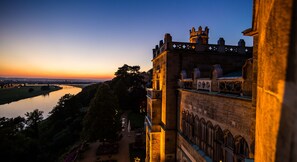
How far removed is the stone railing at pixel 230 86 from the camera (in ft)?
20.5

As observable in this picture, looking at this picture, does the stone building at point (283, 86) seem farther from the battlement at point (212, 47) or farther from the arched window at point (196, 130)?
the battlement at point (212, 47)

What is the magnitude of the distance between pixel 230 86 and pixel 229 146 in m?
2.73

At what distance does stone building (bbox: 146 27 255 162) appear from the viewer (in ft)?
20.4

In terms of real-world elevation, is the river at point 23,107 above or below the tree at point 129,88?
below

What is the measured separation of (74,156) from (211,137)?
74.2ft

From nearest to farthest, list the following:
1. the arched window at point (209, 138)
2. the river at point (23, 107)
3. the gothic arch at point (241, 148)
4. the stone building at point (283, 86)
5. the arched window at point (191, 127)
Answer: the stone building at point (283, 86) → the gothic arch at point (241, 148) → the arched window at point (209, 138) → the arched window at point (191, 127) → the river at point (23, 107)

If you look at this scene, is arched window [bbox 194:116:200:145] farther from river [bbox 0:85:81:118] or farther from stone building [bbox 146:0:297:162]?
river [bbox 0:85:81:118]

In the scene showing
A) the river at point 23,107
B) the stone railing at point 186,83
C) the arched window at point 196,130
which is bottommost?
the river at point 23,107

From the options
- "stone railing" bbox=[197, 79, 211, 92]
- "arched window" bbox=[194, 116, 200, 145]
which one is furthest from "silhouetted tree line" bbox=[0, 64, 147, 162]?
"stone railing" bbox=[197, 79, 211, 92]

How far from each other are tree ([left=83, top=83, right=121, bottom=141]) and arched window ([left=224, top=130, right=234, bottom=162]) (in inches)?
821

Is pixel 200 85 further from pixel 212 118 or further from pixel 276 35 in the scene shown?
pixel 276 35

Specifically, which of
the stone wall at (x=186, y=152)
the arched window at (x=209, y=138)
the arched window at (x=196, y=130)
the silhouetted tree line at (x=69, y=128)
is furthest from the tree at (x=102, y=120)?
the arched window at (x=209, y=138)

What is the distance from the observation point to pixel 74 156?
78.3ft

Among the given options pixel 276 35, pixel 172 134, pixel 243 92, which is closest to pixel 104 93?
pixel 172 134
